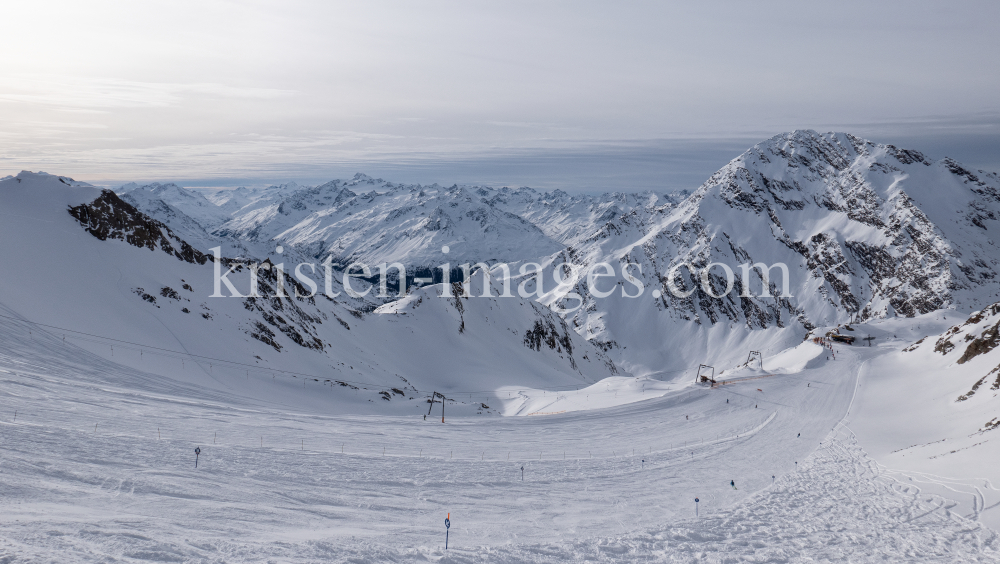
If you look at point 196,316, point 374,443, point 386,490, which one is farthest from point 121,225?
point 386,490

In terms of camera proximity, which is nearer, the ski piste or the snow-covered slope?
the ski piste

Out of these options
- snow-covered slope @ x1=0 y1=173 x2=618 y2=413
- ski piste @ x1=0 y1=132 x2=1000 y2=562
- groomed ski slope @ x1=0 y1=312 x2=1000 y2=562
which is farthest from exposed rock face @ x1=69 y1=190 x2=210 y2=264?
groomed ski slope @ x1=0 y1=312 x2=1000 y2=562

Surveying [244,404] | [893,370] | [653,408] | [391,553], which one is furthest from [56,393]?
[893,370]

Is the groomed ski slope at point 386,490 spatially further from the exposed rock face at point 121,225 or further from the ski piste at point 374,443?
the exposed rock face at point 121,225

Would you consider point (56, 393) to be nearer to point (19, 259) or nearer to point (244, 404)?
point (244, 404)

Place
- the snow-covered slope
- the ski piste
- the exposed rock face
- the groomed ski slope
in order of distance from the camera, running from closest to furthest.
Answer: the groomed ski slope
the ski piste
the snow-covered slope
the exposed rock face

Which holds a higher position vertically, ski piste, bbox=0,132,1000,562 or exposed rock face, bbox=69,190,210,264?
exposed rock face, bbox=69,190,210,264

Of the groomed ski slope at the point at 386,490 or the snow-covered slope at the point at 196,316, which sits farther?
the snow-covered slope at the point at 196,316

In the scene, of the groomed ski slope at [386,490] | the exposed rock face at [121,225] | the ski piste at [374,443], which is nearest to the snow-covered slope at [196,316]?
the exposed rock face at [121,225]

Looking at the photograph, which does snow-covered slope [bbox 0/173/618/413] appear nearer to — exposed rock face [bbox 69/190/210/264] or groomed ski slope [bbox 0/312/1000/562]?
exposed rock face [bbox 69/190/210/264]
